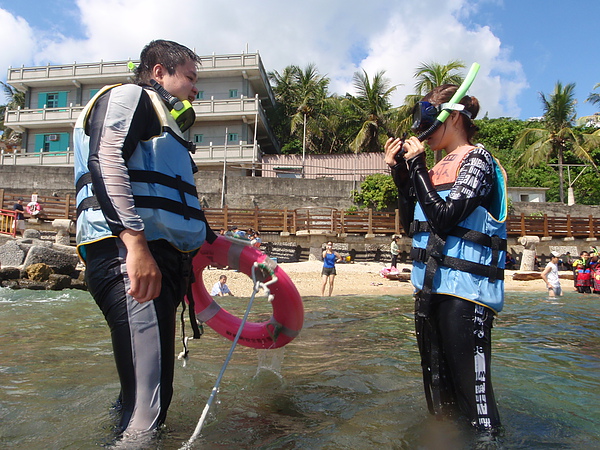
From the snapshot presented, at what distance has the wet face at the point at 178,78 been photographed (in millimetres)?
2408

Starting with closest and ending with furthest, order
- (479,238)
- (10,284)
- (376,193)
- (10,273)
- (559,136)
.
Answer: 1. (479,238)
2. (10,284)
3. (10,273)
4. (376,193)
5. (559,136)

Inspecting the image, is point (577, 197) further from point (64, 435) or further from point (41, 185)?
point (64, 435)

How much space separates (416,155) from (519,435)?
1.52 meters

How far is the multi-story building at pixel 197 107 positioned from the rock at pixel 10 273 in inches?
672

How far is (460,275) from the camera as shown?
2.20 meters

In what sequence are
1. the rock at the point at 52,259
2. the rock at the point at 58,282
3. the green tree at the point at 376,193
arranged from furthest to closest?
the green tree at the point at 376,193
the rock at the point at 52,259
the rock at the point at 58,282

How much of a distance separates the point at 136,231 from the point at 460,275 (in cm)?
150

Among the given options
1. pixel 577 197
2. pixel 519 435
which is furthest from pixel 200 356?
pixel 577 197

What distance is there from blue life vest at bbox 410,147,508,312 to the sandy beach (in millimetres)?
11928

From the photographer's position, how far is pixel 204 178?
2542cm

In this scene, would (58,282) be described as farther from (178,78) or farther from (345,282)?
(178,78)

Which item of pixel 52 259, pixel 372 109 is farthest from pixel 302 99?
pixel 52 259

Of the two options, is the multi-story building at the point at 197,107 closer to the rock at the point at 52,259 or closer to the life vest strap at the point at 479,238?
the rock at the point at 52,259

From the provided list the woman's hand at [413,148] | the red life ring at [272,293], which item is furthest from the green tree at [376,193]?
the woman's hand at [413,148]
